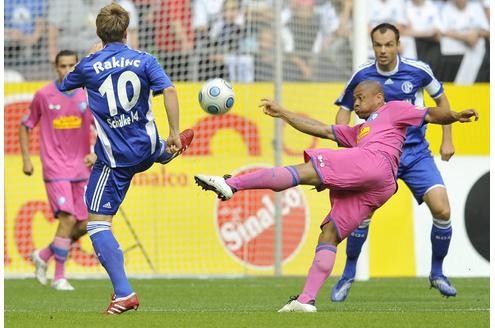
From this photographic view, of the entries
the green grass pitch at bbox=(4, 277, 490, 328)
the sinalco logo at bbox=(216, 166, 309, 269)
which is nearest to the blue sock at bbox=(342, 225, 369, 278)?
the green grass pitch at bbox=(4, 277, 490, 328)

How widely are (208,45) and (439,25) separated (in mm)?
3787

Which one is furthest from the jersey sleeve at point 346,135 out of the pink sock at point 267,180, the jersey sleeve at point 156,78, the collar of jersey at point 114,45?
the collar of jersey at point 114,45

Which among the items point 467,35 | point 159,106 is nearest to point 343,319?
point 159,106

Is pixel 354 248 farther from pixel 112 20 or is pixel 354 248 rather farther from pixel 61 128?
pixel 61 128

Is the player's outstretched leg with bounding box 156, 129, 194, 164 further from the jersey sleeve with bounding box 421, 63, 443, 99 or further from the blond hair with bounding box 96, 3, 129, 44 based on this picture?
the jersey sleeve with bounding box 421, 63, 443, 99

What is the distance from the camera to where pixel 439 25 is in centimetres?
1839

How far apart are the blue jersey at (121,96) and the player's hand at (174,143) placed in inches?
13.2

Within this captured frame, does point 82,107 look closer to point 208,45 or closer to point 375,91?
point 208,45

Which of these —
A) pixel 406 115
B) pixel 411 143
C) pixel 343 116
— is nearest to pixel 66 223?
pixel 343 116

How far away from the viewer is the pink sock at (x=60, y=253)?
1316cm

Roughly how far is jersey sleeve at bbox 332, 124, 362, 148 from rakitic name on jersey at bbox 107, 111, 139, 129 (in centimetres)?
152

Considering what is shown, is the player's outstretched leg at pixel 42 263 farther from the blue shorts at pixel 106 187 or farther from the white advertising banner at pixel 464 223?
the white advertising banner at pixel 464 223

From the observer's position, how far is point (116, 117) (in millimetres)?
9211

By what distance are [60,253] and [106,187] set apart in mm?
4143
